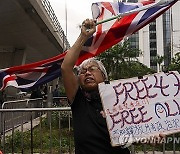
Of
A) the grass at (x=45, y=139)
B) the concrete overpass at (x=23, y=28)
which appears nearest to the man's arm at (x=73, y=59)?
the grass at (x=45, y=139)

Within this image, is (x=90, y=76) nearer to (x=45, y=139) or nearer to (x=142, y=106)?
(x=142, y=106)

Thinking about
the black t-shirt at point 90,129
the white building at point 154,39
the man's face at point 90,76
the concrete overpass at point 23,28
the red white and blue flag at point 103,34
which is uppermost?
the white building at point 154,39

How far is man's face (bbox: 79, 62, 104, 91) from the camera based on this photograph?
2.73 m

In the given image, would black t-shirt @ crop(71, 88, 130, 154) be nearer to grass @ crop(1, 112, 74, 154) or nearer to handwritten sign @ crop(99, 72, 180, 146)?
handwritten sign @ crop(99, 72, 180, 146)

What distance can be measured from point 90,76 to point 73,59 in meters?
0.20

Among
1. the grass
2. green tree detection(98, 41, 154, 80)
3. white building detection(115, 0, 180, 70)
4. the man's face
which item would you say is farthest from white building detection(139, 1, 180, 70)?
the man's face

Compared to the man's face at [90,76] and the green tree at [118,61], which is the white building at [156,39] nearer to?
the green tree at [118,61]

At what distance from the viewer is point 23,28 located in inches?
905

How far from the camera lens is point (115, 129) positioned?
2.67 meters

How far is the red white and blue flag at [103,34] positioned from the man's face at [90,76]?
116cm

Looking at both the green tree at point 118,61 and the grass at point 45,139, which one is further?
the green tree at point 118,61

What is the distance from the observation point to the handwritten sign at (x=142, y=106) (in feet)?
8.93

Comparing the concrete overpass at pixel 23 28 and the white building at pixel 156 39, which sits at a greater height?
the white building at pixel 156 39

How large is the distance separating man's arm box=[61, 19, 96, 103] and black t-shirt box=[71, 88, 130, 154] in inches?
3.3
